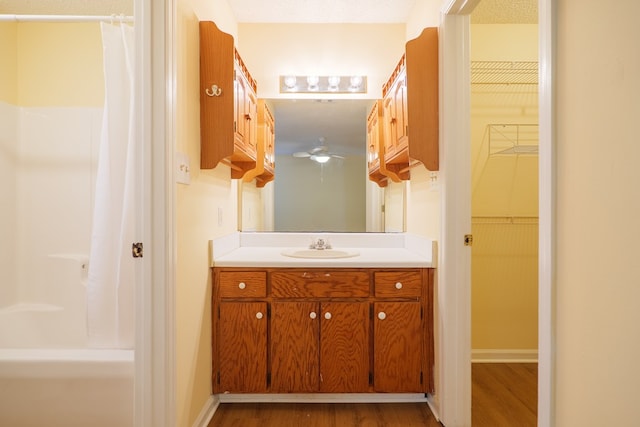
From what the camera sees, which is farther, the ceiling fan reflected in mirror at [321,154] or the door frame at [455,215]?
the ceiling fan reflected in mirror at [321,154]

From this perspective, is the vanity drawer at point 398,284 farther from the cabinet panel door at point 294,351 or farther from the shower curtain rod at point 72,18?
the shower curtain rod at point 72,18

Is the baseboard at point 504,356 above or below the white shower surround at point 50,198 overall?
below

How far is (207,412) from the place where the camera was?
5.66ft

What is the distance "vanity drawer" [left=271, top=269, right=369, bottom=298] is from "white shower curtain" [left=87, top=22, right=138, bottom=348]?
703 mm

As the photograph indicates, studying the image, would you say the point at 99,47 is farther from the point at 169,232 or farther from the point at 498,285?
the point at 498,285

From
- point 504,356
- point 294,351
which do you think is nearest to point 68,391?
point 294,351

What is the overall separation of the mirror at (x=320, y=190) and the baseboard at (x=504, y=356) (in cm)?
110

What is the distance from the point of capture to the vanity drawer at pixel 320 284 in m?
1.81

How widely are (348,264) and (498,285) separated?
4.45 ft

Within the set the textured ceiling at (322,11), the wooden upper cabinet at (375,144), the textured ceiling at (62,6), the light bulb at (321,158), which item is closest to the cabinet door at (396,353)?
the wooden upper cabinet at (375,144)

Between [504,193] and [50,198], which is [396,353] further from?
[50,198]

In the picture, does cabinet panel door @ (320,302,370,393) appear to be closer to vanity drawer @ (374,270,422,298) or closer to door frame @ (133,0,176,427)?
vanity drawer @ (374,270,422,298)

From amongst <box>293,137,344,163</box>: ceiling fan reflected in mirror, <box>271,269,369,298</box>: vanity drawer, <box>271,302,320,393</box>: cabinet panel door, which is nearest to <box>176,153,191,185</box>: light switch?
<box>271,269,369,298</box>: vanity drawer

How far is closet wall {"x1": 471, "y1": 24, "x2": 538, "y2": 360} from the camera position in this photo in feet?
8.05
